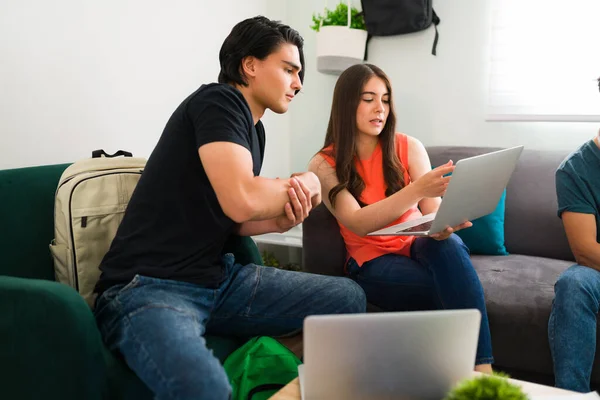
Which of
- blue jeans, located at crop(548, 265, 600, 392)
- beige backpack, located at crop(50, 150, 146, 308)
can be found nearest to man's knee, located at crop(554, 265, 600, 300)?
blue jeans, located at crop(548, 265, 600, 392)

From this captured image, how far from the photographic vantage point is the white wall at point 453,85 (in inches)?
98.7

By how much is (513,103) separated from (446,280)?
1241mm

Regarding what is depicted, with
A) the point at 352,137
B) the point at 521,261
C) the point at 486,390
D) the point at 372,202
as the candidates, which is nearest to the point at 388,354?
the point at 486,390

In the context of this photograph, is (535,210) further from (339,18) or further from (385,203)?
(339,18)

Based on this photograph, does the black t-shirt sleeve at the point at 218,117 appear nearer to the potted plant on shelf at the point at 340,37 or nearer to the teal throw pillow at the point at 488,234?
the teal throw pillow at the point at 488,234

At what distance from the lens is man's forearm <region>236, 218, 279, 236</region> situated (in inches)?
62.7

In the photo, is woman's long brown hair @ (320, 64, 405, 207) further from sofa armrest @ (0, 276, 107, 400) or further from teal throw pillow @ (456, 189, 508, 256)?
sofa armrest @ (0, 276, 107, 400)

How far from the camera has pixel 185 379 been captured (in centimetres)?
104

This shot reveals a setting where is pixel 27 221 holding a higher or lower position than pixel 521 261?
higher

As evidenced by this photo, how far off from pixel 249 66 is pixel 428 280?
0.86 metres

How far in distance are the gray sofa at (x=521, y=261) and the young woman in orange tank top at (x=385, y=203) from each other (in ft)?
0.33

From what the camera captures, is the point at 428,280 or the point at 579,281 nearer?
the point at 579,281

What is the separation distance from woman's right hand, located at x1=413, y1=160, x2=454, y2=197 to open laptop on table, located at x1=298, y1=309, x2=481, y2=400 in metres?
0.77

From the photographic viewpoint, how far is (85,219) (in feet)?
4.87
